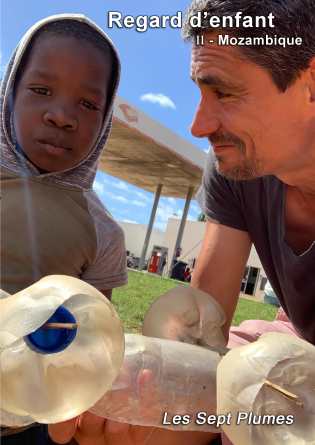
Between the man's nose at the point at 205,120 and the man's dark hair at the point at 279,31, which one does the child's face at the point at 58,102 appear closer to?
the man's nose at the point at 205,120

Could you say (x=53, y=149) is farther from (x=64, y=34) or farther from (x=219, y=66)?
(x=219, y=66)

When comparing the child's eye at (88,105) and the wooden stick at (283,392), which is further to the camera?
the child's eye at (88,105)

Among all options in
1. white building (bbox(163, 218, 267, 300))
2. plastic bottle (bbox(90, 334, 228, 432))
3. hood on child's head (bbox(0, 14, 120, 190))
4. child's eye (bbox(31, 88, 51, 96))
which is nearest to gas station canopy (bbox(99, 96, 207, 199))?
white building (bbox(163, 218, 267, 300))

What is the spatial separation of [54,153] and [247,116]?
2.58ft

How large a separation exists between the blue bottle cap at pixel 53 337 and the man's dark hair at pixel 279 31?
4.11ft

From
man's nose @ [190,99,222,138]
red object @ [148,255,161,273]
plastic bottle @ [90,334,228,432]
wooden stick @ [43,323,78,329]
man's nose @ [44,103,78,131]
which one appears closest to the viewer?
wooden stick @ [43,323,78,329]

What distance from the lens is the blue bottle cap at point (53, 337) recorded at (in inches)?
28.7

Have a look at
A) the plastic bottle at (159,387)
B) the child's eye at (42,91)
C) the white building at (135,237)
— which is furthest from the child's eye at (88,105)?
the white building at (135,237)

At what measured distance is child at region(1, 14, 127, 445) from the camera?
4.62 feet

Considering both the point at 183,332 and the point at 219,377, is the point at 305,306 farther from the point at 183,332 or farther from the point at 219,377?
the point at 219,377

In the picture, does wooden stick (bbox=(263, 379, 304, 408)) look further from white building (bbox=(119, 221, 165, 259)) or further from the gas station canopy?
white building (bbox=(119, 221, 165, 259))

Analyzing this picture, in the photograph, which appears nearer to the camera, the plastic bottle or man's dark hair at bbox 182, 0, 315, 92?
the plastic bottle

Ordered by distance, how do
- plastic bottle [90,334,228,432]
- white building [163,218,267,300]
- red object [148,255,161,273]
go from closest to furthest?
plastic bottle [90,334,228,432]
red object [148,255,161,273]
white building [163,218,267,300]

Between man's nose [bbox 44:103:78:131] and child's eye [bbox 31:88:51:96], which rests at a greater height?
child's eye [bbox 31:88:51:96]
